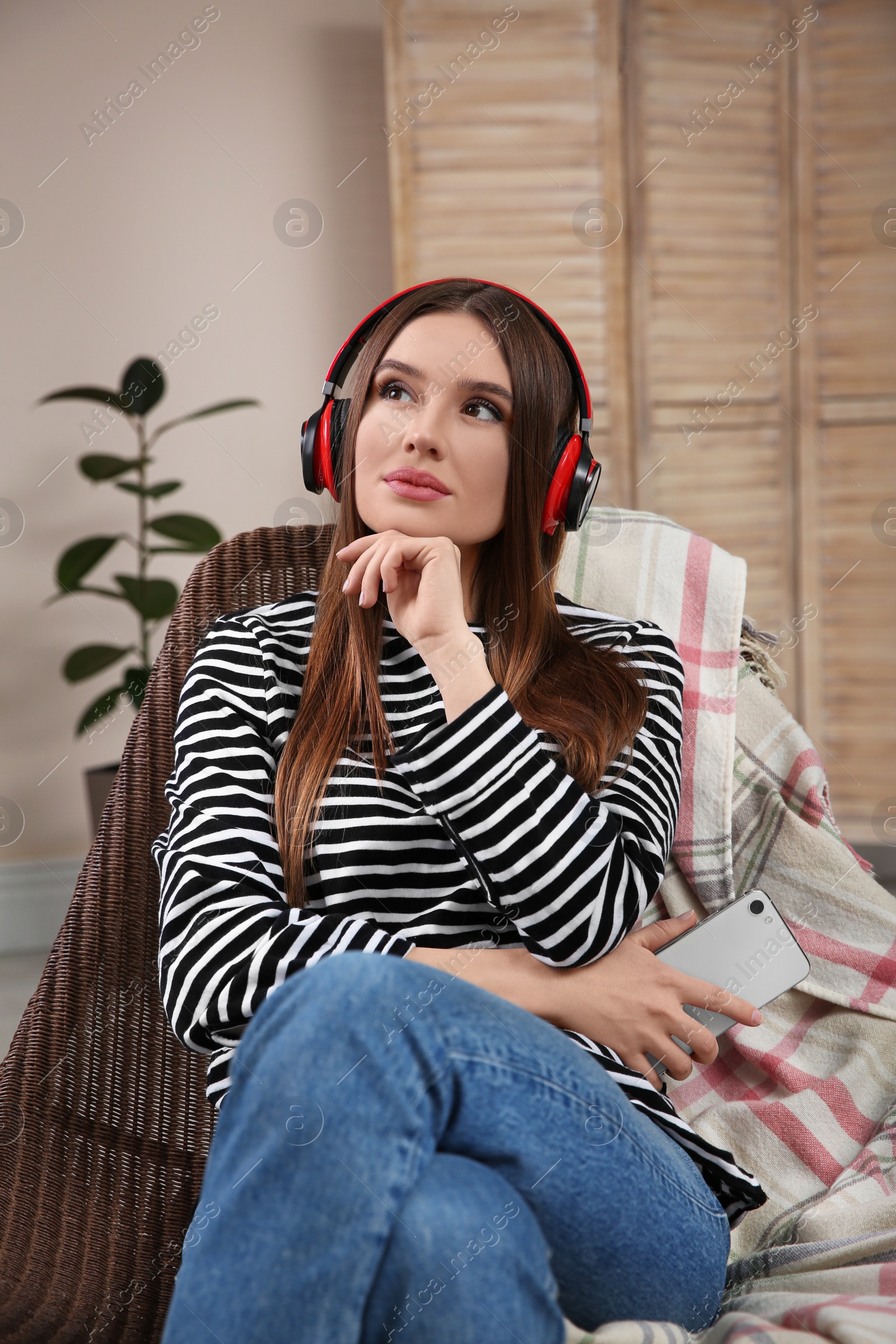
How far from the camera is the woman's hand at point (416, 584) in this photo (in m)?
0.96

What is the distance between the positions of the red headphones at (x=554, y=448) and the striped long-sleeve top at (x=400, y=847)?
0.18 metres

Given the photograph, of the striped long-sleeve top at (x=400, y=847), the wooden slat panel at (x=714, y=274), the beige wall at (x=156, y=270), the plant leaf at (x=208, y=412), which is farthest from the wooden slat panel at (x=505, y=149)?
the striped long-sleeve top at (x=400, y=847)

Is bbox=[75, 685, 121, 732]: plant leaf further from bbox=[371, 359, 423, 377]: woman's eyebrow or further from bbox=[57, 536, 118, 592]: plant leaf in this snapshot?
bbox=[371, 359, 423, 377]: woman's eyebrow

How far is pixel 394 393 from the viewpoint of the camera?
107 centimetres

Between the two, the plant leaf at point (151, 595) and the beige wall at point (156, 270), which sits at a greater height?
the beige wall at point (156, 270)

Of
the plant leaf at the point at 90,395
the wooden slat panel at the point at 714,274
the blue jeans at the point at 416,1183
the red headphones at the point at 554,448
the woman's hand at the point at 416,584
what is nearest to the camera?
the blue jeans at the point at 416,1183

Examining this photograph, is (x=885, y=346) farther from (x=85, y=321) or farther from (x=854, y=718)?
(x=85, y=321)

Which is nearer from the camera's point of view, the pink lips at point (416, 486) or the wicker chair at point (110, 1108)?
the wicker chair at point (110, 1108)

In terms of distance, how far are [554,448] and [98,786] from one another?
1.50 metres

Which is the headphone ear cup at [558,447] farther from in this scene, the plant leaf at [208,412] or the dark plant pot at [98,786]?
the dark plant pot at [98,786]

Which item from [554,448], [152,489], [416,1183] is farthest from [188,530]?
[416,1183]

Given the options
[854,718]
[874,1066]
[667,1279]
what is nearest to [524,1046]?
[667,1279]

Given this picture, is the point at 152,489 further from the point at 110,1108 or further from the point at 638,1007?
the point at 638,1007

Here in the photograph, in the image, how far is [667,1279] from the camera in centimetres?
75
